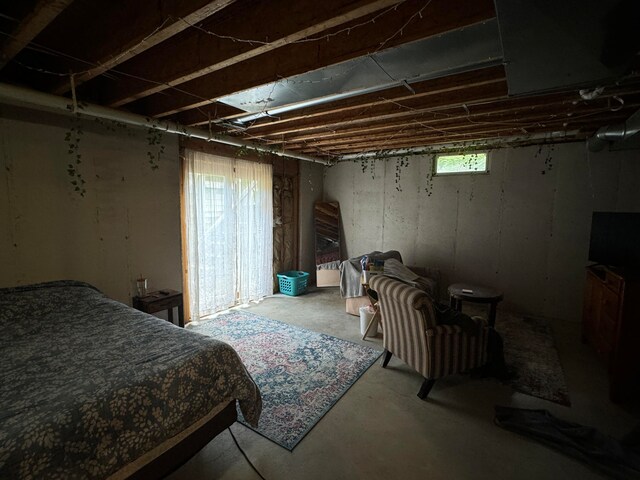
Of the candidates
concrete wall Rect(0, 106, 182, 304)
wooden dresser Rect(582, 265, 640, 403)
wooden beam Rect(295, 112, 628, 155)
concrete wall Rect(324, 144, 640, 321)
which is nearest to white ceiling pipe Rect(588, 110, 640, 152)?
wooden beam Rect(295, 112, 628, 155)

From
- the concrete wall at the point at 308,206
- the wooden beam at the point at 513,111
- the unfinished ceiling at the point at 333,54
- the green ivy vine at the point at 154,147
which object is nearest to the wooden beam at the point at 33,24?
the unfinished ceiling at the point at 333,54

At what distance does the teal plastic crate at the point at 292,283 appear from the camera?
5.20 metres

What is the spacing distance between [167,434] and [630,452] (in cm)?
277

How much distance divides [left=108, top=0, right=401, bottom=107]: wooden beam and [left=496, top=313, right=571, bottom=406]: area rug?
3.09 m

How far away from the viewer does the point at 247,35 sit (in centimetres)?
170

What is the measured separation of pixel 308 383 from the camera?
2.60 m

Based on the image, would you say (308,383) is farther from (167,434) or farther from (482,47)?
(482,47)

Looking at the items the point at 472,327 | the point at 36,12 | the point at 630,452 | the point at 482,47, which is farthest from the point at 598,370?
the point at 36,12

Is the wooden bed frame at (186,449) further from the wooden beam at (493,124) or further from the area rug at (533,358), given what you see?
the wooden beam at (493,124)

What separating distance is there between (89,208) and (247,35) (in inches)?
95.0

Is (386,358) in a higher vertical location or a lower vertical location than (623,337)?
lower

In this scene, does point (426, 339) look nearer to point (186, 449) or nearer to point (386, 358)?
point (386, 358)

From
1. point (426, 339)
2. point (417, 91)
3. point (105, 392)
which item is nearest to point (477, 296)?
point (426, 339)

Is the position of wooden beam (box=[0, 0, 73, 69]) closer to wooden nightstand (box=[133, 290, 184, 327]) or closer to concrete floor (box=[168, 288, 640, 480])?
wooden nightstand (box=[133, 290, 184, 327])
